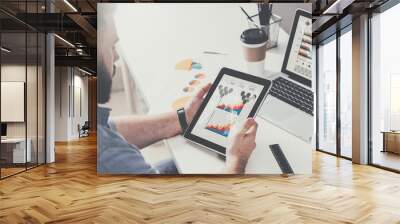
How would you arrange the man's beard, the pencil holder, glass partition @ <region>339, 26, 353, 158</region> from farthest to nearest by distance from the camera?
1. glass partition @ <region>339, 26, 353, 158</region>
2. the pencil holder
3. the man's beard

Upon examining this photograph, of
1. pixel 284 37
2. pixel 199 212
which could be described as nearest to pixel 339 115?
pixel 284 37

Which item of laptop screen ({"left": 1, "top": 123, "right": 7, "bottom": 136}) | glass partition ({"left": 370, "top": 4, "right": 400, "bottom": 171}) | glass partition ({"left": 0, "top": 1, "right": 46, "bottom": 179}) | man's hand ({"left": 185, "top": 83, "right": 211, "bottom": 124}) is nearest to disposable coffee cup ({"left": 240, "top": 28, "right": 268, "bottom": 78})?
man's hand ({"left": 185, "top": 83, "right": 211, "bottom": 124})

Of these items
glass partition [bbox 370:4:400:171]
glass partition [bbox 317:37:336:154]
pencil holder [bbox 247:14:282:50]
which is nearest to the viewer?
pencil holder [bbox 247:14:282:50]

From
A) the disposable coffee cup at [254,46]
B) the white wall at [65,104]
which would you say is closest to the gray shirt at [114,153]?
the disposable coffee cup at [254,46]

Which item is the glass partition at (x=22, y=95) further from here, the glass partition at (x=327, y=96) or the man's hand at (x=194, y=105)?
the glass partition at (x=327, y=96)

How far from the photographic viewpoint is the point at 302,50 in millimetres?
5773

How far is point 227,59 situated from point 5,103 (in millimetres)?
3975

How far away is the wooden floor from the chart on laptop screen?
173cm

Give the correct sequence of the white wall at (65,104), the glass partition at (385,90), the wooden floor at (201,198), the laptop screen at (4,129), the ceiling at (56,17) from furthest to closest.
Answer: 1. the white wall at (65,104)
2. the glass partition at (385,90)
3. the laptop screen at (4,129)
4. the ceiling at (56,17)
5. the wooden floor at (201,198)

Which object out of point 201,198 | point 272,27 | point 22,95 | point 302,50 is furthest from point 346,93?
point 22,95

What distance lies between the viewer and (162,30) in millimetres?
5746

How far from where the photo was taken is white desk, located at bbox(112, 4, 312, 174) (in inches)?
225

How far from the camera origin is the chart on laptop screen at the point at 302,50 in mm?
5742

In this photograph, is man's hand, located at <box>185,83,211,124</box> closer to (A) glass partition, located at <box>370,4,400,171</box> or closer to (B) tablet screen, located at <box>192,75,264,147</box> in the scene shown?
(B) tablet screen, located at <box>192,75,264,147</box>
